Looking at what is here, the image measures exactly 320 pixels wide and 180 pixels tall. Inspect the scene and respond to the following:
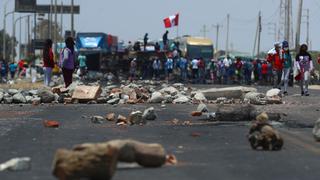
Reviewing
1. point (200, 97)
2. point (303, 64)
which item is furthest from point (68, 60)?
point (303, 64)

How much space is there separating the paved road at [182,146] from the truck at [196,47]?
4937 cm

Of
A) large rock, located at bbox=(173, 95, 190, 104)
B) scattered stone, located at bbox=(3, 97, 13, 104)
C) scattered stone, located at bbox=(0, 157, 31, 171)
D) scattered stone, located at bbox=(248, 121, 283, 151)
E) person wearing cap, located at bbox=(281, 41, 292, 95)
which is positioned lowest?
scattered stone, located at bbox=(3, 97, 13, 104)

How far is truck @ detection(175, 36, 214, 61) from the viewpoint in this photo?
65.7 m

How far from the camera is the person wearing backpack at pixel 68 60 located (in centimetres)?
2289

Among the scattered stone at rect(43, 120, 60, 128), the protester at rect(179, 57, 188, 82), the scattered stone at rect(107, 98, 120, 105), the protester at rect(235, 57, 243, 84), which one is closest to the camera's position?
the scattered stone at rect(43, 120, 60, 128)

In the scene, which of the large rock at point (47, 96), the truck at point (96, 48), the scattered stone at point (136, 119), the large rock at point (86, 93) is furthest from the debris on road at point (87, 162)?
the truck at point (96, 48)

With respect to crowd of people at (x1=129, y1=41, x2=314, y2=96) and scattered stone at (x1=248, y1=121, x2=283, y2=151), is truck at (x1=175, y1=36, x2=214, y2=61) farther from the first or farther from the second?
scattered stone at (x1=248, y1=121, x2=283, y2=151)

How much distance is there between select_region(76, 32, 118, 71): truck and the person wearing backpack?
2552 cm

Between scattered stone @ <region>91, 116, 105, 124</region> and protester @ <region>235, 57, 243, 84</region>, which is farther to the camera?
protester @ <region>235, 57, 243, 84</region>

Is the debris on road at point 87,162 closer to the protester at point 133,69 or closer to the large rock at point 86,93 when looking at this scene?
the large rock at point 86,93

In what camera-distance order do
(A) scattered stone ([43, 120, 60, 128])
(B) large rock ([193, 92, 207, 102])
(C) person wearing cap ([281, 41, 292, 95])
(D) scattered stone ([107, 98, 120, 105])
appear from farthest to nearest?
(C) person wearing cap ([281, 41, 292, 95]) < (B) large rock ([193, 92, 207, 102]) < (D) scattered stone ([107, 98, 120, 105]) < (A) scattered stone ([43, 120, 60, 128])

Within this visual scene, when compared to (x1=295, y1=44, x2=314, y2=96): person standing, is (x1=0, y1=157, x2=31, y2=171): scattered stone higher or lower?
lower

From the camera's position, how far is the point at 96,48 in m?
51.2

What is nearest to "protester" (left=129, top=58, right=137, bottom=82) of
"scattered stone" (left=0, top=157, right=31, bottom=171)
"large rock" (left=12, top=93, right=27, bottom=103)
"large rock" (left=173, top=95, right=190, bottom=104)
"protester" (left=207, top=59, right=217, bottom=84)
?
"protester" (left=207, top=59, right=217, bottom=84)
